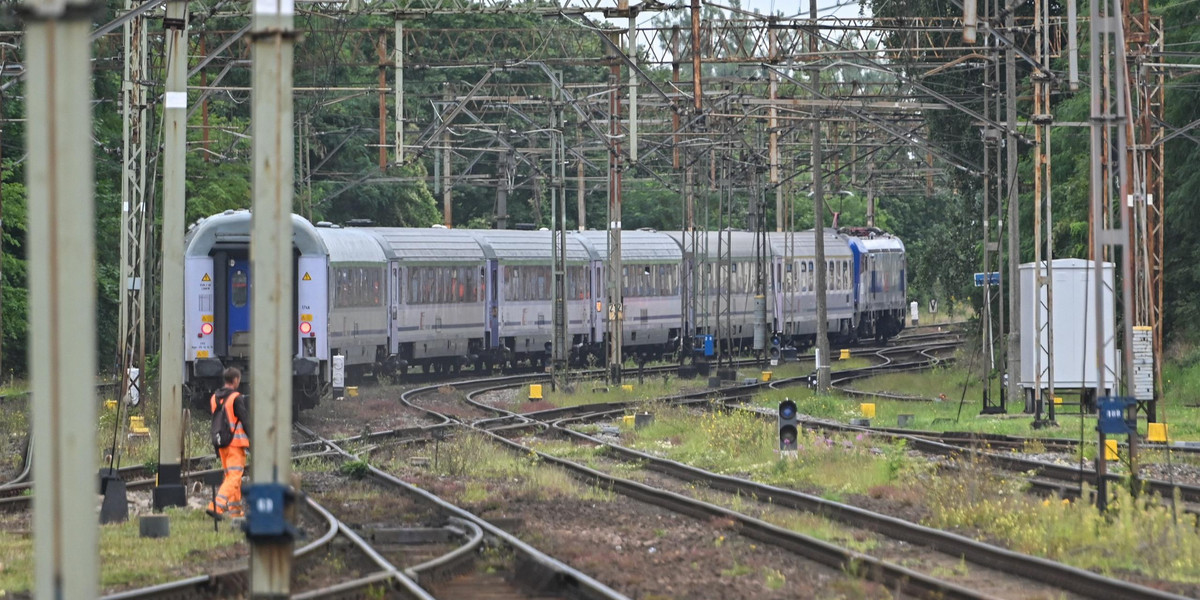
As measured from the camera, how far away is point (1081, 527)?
13500 mm

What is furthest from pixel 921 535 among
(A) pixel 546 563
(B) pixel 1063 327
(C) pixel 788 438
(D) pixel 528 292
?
(D) pixel 528 292

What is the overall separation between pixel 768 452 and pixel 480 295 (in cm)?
1885

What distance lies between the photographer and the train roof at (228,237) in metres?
26.4

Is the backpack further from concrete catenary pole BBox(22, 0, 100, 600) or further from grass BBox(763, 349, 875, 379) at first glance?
grass BBox(763, 349, 875, 379)

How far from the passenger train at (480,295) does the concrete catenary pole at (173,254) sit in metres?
9.08

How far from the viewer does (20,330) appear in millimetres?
37438

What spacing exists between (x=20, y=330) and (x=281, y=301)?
32032mm

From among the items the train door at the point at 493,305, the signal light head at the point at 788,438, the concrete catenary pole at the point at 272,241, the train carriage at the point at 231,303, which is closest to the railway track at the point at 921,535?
the signal light head at the point at 788,438

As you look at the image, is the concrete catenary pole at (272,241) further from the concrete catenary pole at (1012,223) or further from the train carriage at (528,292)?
the train carriage at (528,292)

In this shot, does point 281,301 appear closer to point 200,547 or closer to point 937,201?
point 200,547

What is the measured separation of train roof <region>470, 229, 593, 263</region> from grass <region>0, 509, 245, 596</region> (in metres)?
25.2

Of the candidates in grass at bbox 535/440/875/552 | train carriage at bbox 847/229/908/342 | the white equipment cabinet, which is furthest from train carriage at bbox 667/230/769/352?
grass at bbox 535/440/875/552

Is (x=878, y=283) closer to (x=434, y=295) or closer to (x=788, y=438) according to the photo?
(x=434, y=295)

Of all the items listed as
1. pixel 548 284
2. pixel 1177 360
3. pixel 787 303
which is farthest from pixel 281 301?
pixel 787 303
